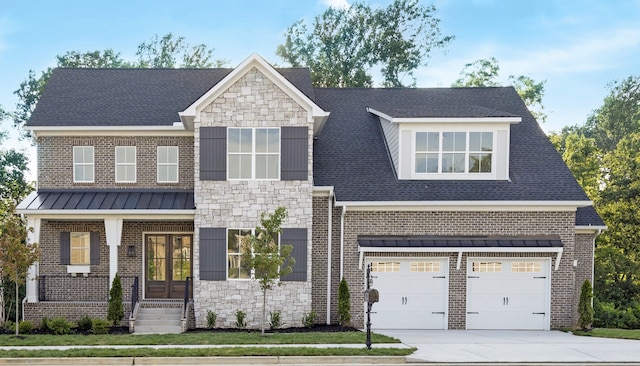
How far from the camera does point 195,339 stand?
12.8 m

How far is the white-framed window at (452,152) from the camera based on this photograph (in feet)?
54.8

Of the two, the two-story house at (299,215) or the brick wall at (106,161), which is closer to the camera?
the two-story house at (299,215)

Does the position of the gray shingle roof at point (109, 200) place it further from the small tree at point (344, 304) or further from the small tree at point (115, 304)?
the small tree at point (344, 304)

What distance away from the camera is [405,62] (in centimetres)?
3428

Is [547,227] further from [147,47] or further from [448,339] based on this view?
[147,47]

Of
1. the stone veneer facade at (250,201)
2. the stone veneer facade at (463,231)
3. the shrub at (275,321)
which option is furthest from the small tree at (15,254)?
the stone veneer facade at (463,231)

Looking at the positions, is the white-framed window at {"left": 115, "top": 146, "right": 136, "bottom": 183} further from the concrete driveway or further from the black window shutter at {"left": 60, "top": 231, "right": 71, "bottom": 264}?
the concrete driveway

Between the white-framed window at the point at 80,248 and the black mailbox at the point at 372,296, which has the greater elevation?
the white-framed window at the point at 80,248

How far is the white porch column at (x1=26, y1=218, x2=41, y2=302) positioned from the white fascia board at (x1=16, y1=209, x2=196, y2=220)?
25cm

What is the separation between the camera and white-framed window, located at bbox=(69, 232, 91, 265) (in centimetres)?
1709

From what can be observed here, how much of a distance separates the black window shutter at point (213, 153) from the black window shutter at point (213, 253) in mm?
1789

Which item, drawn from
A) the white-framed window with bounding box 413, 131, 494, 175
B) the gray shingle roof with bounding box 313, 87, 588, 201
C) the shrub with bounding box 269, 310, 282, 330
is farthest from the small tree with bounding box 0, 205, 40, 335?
the white-framed window with bounding box 413, 131, 494, 175

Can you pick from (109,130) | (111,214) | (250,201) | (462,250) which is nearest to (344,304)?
(462,250)

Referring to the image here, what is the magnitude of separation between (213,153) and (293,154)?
2.59 metres
